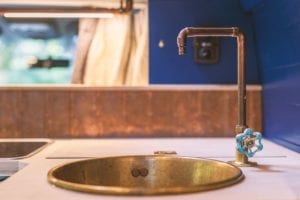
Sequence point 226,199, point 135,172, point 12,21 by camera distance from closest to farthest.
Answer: point 226,199
point 135,172
point 12,21

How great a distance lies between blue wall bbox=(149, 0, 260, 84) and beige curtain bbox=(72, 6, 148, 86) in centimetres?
15

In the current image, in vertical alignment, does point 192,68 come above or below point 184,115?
above

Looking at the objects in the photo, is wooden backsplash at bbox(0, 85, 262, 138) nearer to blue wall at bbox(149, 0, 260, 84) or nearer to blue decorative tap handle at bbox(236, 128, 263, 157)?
blue wall at bbox(149, 0, 260, 84)

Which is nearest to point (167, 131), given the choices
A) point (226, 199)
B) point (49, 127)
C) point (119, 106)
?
point (119, 106)

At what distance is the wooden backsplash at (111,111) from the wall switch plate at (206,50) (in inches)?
5.3

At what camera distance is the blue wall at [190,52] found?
83.8 inches

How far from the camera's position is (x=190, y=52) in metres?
2.12

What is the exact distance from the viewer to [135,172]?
154 cm

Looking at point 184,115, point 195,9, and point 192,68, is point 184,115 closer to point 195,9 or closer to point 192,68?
point 192,68

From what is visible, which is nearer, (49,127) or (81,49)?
(49,127)

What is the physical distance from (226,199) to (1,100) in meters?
1.44

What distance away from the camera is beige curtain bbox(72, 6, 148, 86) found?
2.28 m

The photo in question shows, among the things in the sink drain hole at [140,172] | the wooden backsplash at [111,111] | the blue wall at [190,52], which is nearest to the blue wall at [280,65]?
the blue wall at [190,52]

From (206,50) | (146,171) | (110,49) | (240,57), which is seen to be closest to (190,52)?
(206,50)
